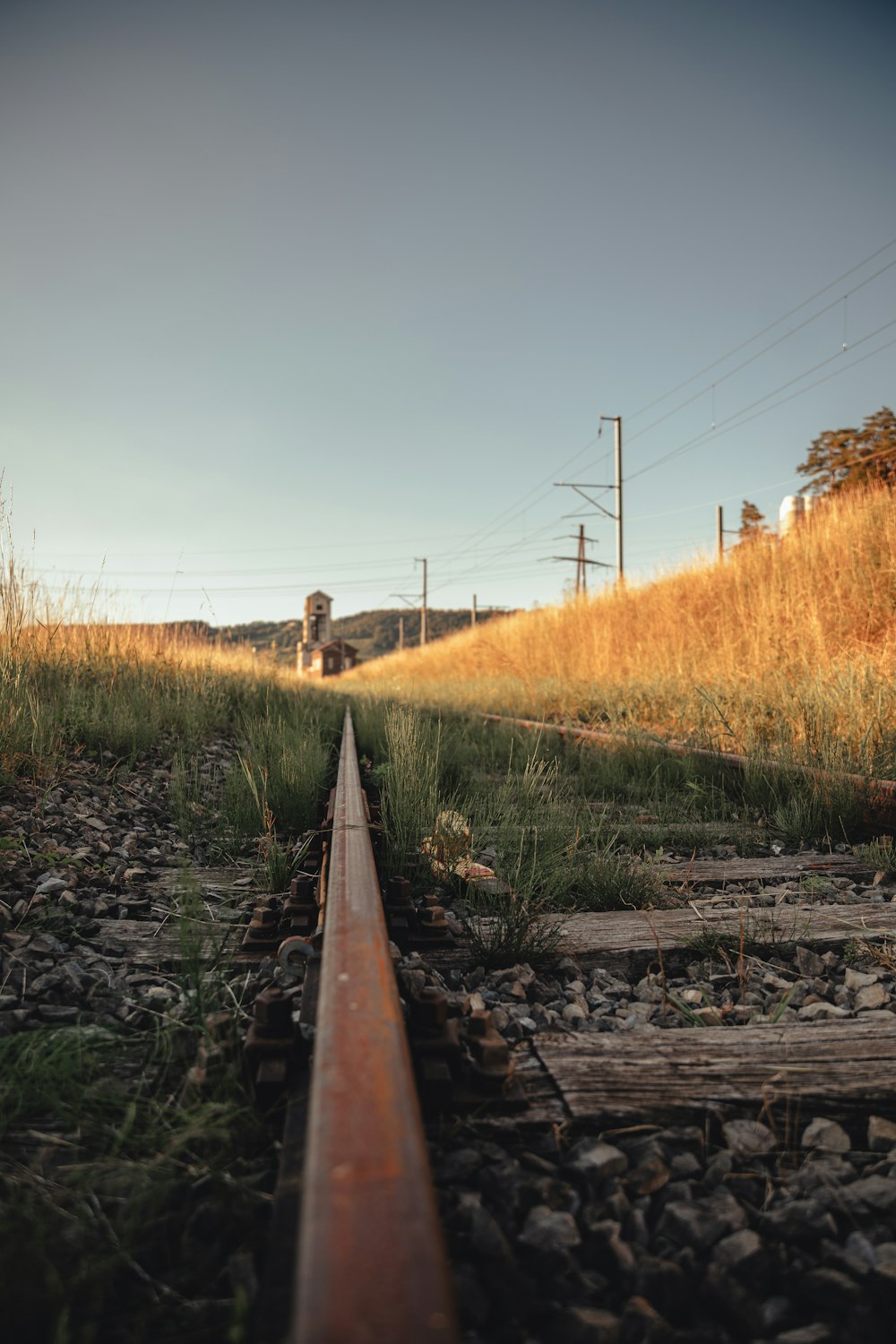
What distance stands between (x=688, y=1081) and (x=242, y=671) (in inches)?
379

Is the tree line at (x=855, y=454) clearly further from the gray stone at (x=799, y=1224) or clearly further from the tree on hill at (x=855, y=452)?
the gray stone at (x=799, y=1224)

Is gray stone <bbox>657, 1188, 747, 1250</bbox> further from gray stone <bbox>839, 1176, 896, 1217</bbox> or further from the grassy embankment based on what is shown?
the grassy embankment

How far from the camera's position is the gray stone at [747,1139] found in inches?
42.8

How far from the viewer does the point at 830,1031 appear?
1.40 m

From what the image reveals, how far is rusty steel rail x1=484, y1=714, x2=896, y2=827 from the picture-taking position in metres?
3.18

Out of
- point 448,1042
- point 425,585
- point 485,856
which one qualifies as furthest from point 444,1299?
point 425,585

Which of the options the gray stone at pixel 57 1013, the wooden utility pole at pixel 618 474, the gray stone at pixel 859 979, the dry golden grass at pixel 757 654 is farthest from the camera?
the wooden utility pole at pixel 618 474

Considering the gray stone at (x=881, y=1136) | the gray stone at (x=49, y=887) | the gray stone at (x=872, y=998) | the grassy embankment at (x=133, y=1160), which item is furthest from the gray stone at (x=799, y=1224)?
the gray stone at (x=49, y=887)

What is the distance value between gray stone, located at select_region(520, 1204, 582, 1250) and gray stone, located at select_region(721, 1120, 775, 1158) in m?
0.32

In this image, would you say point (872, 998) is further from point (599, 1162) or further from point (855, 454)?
point (855, 454)

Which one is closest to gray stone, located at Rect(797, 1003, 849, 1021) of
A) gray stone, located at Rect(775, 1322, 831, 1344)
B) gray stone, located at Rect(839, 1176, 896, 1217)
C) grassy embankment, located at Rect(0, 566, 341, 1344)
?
gray stone, located at Rect(839, 1176, 896, 1217)

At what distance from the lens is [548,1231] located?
89cm

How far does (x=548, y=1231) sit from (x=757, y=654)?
656 cm

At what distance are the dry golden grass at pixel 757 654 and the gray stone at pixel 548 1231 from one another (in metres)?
3.28
